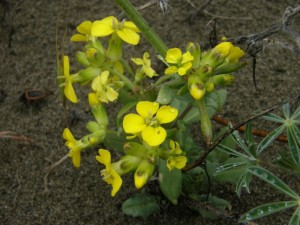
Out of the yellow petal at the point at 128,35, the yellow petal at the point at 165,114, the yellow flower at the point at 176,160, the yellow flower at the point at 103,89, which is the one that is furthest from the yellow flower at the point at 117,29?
the yellow flower at the point at 176,160

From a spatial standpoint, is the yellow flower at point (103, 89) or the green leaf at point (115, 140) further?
the green leaf at point (115, 140)

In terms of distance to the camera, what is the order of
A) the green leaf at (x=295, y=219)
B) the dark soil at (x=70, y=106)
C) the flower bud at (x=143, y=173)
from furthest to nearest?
the dark soil at (x=70, y=106) → the flower bud at (x=143, y=173) → the green leaf at (x=295, y=219)

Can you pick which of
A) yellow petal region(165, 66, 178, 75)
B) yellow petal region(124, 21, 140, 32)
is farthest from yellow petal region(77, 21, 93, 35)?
yellow petal region(165, 66, 178, 75)

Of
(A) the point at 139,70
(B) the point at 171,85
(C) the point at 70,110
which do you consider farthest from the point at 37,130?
(B) the point at 171,85

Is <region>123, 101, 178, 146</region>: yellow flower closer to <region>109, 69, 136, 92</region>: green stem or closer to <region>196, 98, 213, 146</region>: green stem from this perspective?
<region>196, 98, 213, 146</region>: green stem

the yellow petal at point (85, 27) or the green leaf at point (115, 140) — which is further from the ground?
the yellow petal at point (85, 27)

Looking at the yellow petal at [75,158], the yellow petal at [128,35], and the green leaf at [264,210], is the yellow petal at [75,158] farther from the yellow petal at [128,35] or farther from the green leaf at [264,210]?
the green leaf at [264,210]

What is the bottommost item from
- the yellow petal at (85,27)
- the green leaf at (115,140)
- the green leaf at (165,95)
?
the green leaf at (115,140)
